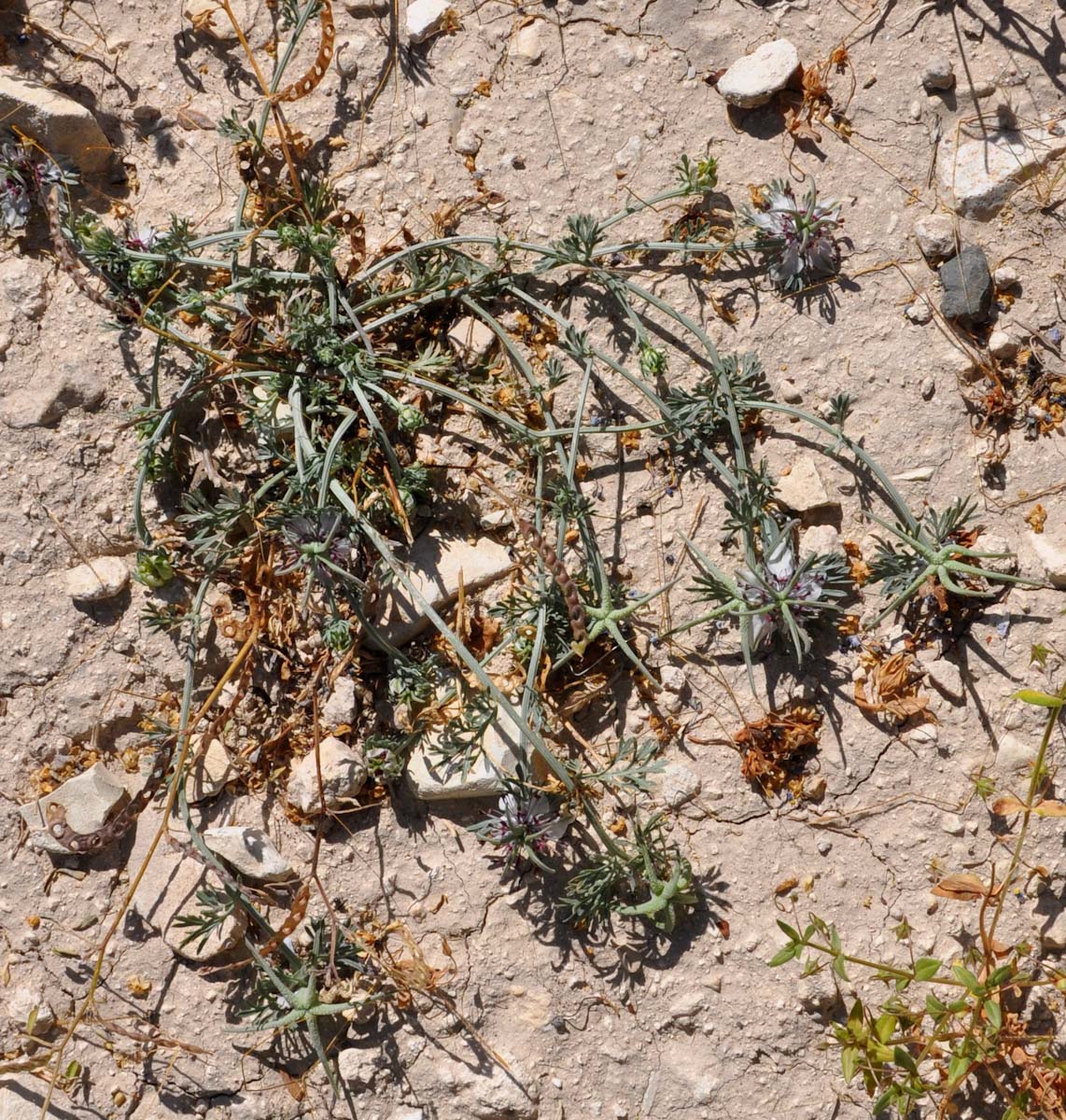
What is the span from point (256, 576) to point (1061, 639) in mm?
2350

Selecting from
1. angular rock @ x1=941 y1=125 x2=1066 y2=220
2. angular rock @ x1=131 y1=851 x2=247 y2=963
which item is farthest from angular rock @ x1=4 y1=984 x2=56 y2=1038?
angular rock @ x1=941 y1=125 x2=1066 y2=220

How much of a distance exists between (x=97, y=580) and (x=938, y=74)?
3047mm

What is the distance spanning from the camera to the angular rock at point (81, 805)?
323 cm

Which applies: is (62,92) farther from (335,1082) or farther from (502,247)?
(335,1082)

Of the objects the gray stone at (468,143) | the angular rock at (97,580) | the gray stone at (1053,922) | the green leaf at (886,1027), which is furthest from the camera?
the gray stone at (468,143)

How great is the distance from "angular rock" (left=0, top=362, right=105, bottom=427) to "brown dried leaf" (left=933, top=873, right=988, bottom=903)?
9.59 feet

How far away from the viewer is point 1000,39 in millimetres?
3256

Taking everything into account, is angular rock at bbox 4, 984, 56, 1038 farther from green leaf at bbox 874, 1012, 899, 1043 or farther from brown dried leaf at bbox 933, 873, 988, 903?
brown dried leaf at bbox 933, 873, 988, 903

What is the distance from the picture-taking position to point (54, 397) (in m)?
3.41

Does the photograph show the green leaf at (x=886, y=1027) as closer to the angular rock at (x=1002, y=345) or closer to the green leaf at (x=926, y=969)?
the green leaf at (x=926, y=969)

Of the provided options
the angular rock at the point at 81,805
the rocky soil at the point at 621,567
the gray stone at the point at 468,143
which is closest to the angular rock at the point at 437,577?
the rocky soil at the point at 621,567

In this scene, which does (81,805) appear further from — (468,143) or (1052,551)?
(1052,551)

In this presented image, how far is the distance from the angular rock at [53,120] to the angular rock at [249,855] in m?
2.26

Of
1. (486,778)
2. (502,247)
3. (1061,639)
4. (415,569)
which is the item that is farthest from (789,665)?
(502,247)
